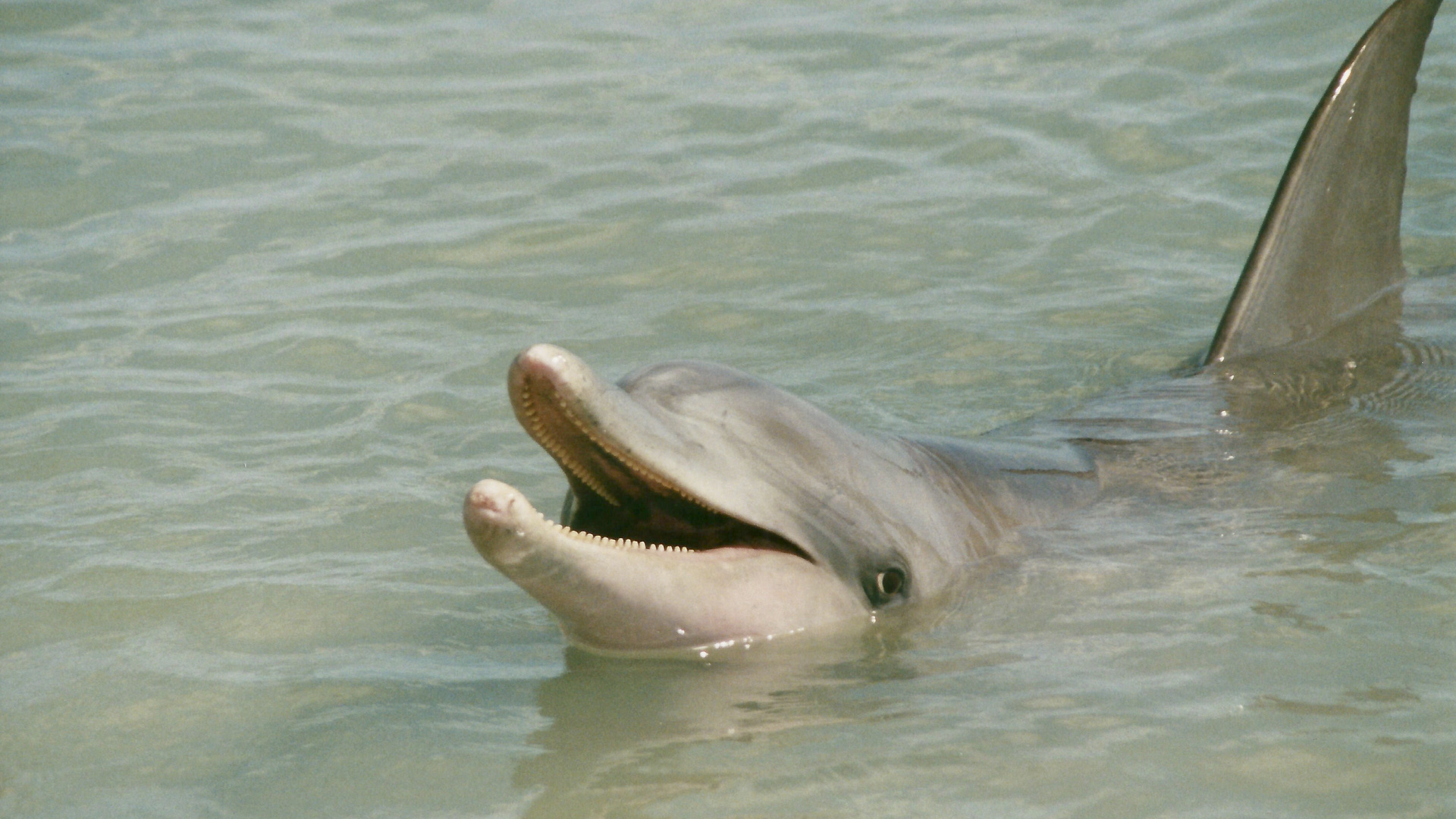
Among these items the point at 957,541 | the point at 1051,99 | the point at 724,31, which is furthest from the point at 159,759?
the point at 724,31

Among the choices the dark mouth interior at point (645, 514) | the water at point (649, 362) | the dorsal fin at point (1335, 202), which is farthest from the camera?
the dorsal fin at point (1335, 202)

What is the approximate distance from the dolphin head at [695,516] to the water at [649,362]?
185 mm

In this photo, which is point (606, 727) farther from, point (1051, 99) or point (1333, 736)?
point (1051, 99)

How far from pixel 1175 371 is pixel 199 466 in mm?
4030

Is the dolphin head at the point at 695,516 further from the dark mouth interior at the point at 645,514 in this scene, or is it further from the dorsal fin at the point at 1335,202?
the dorsal fin at the point at 1335,202

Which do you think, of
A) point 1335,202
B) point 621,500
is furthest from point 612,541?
point 1335,202

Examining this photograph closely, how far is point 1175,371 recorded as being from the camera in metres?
6.95

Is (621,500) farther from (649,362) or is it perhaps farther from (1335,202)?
(1335,202)

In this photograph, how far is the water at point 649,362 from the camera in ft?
13.5

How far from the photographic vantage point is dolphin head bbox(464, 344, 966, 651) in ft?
13.6

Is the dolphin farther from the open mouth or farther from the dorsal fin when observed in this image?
the dorsal fin

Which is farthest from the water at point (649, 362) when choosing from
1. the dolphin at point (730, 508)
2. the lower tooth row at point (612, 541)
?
the lower tooth row at point (612, 541)

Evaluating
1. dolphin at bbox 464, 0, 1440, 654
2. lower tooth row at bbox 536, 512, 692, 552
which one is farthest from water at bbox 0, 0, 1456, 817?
lower tooth row at bbox 536, 512, 692, 552

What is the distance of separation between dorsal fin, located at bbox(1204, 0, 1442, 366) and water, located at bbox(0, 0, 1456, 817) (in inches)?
16.1
